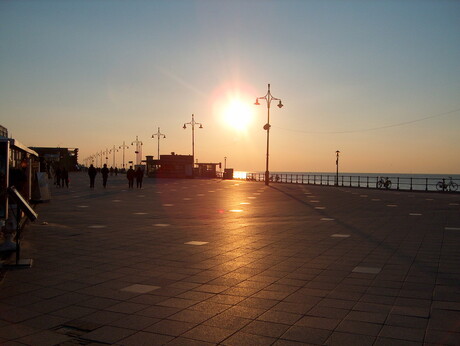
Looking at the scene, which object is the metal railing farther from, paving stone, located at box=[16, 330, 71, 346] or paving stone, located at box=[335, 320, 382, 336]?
paving stone, located at box=[16, 330, 71, 346]

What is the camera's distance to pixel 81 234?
10961 millimetres

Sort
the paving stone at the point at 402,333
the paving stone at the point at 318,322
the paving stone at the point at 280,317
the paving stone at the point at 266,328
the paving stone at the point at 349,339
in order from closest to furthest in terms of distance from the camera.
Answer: the paving stone at the point at 349,339, the paving stone at the point at 402,333, the paving stone at the point at 266,328, the paving stone at the point at 318,322, the paving stone at the point at 280,317

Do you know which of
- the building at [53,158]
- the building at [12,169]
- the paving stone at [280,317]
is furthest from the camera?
the building at [53,158]

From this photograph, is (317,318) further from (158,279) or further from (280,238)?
(280,238)

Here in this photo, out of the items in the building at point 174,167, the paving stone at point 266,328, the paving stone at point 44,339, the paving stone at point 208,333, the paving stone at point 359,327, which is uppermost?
the building at point 174,167

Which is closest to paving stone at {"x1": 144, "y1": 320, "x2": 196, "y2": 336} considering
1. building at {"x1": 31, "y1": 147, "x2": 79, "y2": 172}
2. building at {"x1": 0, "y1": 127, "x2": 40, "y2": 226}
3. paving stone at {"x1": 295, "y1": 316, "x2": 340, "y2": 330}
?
paving stone at {"x1": 295, "y1": 316, "x2": 340, "y2": 330}

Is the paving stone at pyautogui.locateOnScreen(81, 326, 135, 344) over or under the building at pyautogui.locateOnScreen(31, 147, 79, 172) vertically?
under

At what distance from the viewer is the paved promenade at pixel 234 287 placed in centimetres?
439

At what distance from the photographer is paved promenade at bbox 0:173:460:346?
4.39 m

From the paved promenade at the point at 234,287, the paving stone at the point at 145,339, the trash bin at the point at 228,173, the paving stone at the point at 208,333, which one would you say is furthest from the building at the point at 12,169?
the trash bin at the point at 228,173

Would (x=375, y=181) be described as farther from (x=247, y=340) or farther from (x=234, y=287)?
(x=247, y=340)

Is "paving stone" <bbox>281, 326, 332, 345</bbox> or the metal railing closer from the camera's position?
"paving stone" <bbox>281, 326, 332, 345</bbox>

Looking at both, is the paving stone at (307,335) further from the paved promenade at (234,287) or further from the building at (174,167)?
the building at (174,167)

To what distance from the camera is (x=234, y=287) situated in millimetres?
6059
